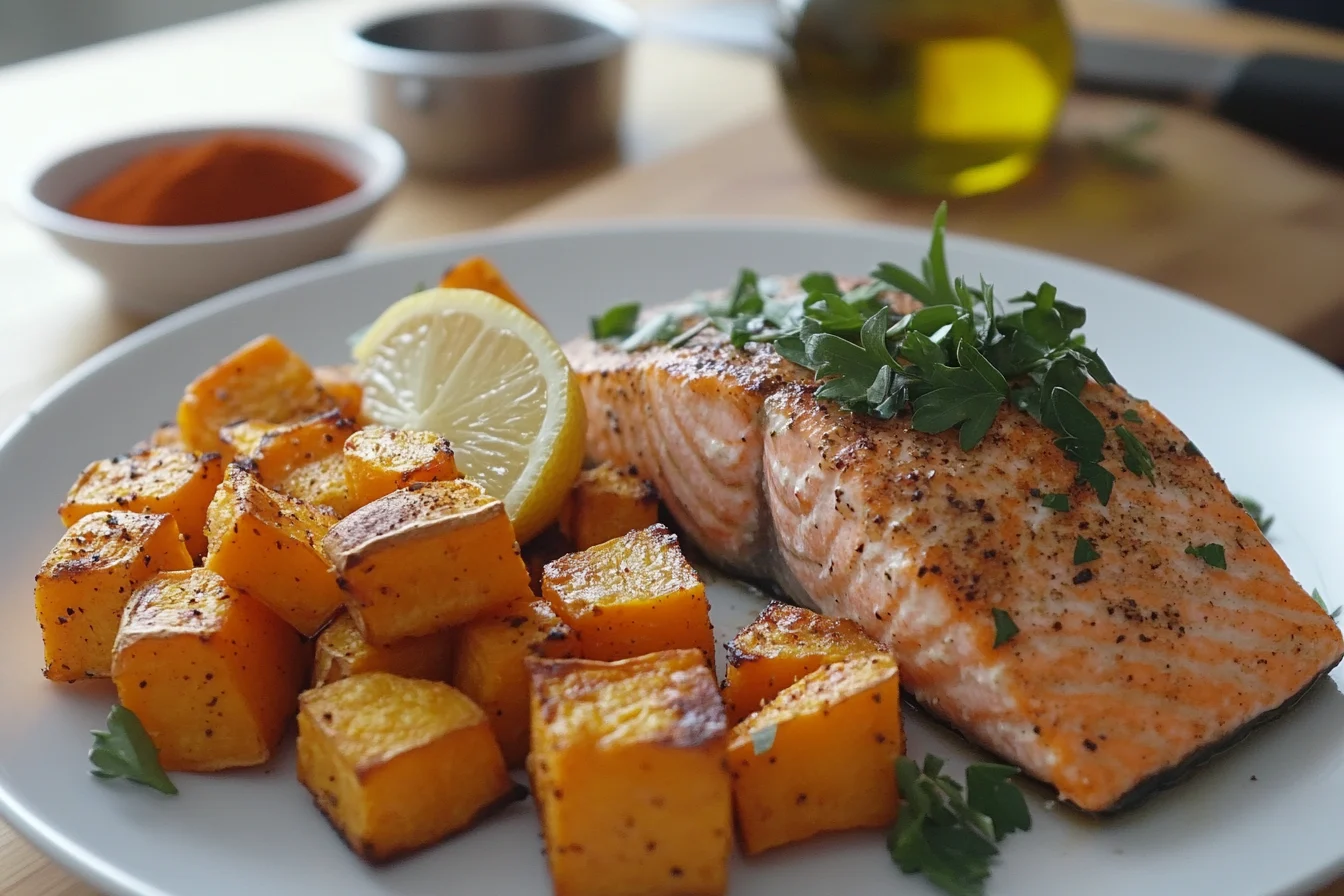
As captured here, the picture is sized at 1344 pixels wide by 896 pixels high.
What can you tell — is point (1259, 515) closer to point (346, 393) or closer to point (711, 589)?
point (711, 589)

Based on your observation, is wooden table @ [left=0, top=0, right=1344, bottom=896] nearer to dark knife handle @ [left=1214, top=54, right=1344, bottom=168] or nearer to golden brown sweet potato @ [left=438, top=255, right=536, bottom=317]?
dark knife handle @ [left=1214, top=54, right=1344, bottom=168]

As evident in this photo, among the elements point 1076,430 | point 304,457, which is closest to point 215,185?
point 304,457

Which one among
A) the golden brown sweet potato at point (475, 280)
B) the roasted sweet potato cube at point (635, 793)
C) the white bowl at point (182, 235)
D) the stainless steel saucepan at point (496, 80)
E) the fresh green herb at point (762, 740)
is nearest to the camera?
the roasted sweet potato cube at point (635, 793)

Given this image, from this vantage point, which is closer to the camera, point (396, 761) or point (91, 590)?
point (396, 761)

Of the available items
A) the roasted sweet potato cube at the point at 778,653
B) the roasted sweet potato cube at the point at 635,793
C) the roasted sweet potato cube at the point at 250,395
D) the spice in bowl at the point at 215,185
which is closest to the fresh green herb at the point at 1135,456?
the roasted sweet potato cube at the point at 778,653

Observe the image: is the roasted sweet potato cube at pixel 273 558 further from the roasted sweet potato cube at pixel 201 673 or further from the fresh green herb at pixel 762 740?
the fresh green herb at pixel 762 740

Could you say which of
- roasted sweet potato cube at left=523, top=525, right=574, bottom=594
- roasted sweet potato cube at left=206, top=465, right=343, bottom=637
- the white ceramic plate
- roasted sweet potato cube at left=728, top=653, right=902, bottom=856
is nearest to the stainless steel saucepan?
the white ceramic plate
